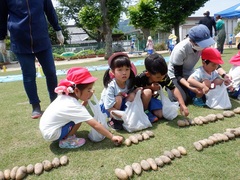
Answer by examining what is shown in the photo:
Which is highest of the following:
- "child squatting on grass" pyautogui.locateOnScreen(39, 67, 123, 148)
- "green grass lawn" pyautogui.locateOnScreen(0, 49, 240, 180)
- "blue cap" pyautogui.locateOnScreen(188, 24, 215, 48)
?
"blue cap" pyautogui.locateOnScreen(188, 24, 215, 48)

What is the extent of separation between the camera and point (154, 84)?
2928 millimetres

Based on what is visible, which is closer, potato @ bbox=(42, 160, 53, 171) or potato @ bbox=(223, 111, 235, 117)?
potato @ bbox=(42, 160, 53, 171)

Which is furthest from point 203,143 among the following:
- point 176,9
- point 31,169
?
point 176,9

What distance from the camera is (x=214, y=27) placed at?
11.2 meters

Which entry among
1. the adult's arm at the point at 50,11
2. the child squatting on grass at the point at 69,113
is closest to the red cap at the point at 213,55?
the child squatting on grass at the point at 69,113

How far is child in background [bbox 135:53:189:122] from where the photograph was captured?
264 cm

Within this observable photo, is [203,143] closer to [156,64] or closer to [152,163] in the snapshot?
[152,163]

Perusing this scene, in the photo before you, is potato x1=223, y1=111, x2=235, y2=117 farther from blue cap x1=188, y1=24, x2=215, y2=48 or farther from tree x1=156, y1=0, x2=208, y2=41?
tree x1=156, y1=0, x2=208, y2=41

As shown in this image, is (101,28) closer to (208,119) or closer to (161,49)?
(161,49)

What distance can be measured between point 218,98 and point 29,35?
2.80 m

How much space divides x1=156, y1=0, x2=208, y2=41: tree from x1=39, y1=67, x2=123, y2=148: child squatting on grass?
18080 mm

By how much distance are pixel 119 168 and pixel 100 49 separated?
24.0 metres

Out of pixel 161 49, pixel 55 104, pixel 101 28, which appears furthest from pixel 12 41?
pixel 161 49

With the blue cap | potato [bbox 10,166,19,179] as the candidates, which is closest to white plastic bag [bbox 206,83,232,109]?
the blue cap
